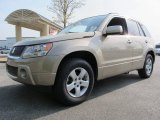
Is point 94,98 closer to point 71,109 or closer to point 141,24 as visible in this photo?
point 71,109

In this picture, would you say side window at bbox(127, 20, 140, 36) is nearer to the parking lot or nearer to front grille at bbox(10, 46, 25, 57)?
the parking lot

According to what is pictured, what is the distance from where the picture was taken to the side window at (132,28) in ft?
19.5

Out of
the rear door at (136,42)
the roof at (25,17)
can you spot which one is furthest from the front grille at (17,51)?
the roof at (25,17)

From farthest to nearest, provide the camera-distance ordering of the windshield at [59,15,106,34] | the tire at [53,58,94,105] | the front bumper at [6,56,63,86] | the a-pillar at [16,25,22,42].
→ the a-pillar at [16,25,22,42]
the windshield at [59,15,106,34]
the tire at [53,58,94,105]
the front bumper at [6,56,63,86]

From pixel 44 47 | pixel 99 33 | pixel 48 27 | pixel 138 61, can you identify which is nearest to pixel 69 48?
pixel 44 47

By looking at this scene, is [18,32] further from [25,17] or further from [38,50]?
[38,50]

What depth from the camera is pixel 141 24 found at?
6.84m

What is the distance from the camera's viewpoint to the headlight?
12.3 feet

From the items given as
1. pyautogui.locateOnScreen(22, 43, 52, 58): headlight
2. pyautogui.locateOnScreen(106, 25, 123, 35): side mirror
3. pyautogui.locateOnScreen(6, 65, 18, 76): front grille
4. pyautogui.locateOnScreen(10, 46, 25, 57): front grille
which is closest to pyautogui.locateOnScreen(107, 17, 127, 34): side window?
pyautogui.locateOnScreen(106, 25, 123, 35): side mirror

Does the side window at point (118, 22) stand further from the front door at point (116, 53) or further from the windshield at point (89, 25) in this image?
the windshield at point (89, 25)

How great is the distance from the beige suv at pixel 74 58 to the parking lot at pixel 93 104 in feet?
0.94

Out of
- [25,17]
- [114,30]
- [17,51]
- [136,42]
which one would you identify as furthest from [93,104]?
[25,17]

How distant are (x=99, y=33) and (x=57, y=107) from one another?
1.66 meters

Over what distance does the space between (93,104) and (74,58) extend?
0.87 metres
